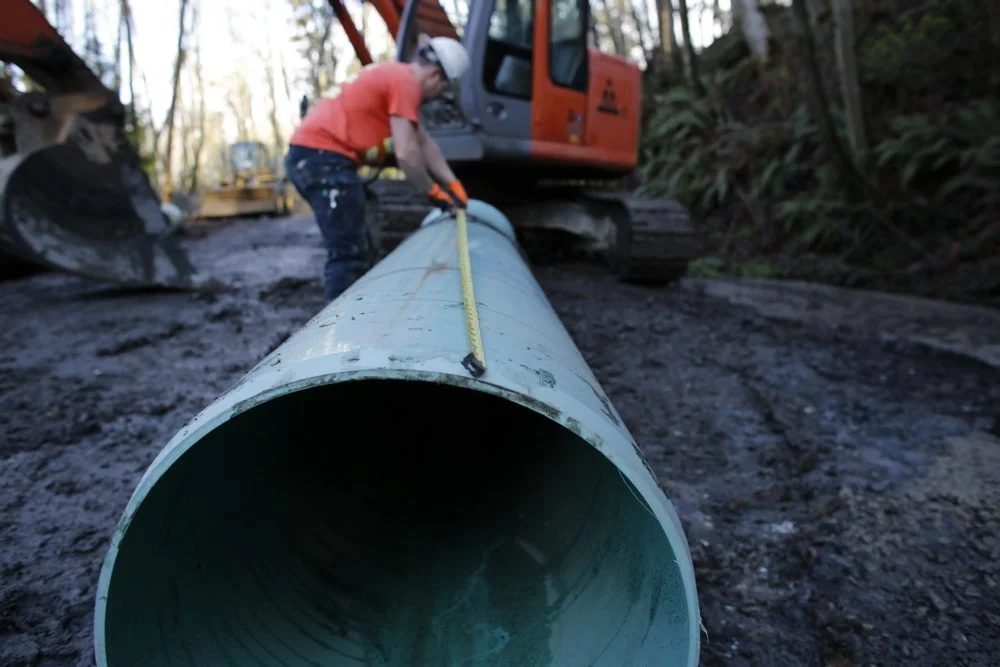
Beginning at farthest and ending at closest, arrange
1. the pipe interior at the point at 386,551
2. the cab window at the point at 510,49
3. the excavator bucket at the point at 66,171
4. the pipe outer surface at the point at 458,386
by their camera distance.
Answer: the cab window at the point at 510,49, the excavator bucket at the point at 66,171, the pipe interior at the point at 386,551, the pipe outer surface at the point at 458,386

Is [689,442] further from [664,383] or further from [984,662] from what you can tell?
[984,662]

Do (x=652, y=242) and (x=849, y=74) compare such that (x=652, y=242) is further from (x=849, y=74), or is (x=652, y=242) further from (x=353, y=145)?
(x=849, y=74)

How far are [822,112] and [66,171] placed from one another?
291 inches

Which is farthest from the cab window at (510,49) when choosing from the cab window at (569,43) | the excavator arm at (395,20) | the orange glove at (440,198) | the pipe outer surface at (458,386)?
the pipe outer surface at (458,386)

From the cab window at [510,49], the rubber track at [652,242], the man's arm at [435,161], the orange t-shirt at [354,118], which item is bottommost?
the rubber track at [652,242]

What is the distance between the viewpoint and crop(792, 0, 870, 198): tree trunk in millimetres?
7633

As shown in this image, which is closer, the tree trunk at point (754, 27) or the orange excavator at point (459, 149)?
the orange excavator at point (459, 149)

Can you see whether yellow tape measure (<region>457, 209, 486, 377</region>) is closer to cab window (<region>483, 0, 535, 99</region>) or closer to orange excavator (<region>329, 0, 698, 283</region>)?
orange excavator (<region>329, 0, 698, 283</region>)

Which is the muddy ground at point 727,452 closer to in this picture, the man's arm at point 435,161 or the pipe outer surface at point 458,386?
the pipe outer surface at point 458,386

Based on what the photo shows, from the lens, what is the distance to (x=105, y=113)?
15.9 ft

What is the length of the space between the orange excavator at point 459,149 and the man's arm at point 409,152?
1775 millimetres

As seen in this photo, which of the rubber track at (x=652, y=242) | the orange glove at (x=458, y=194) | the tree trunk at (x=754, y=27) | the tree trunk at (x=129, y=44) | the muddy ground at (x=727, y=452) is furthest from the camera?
the tree trunk at (x=129, y=44)

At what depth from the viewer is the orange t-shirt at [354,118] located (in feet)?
13.1

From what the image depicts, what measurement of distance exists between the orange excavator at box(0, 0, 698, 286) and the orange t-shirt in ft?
4.54
